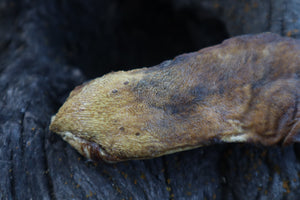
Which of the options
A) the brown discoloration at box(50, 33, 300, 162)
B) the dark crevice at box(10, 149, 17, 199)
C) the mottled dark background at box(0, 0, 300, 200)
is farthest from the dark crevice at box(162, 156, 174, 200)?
the dark crevice at box(10, 149, 17, 199)

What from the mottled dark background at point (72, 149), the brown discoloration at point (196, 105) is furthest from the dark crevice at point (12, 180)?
the brown discoloration at point (196, 105)

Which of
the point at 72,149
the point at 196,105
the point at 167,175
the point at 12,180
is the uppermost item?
the point at 196,105

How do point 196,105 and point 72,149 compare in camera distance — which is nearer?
point 196,105

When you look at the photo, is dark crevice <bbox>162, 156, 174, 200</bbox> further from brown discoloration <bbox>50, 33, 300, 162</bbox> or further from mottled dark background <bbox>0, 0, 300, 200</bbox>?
brown discoloration <bbox>50, 33, 300, 162</bbox>

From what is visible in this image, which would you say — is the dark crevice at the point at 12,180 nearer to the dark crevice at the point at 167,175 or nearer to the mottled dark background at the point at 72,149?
the mottled dark background at the point at 72,149

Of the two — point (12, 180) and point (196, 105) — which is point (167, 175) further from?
point (12, 180)

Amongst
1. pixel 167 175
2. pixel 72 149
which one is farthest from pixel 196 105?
pixel 72 149
